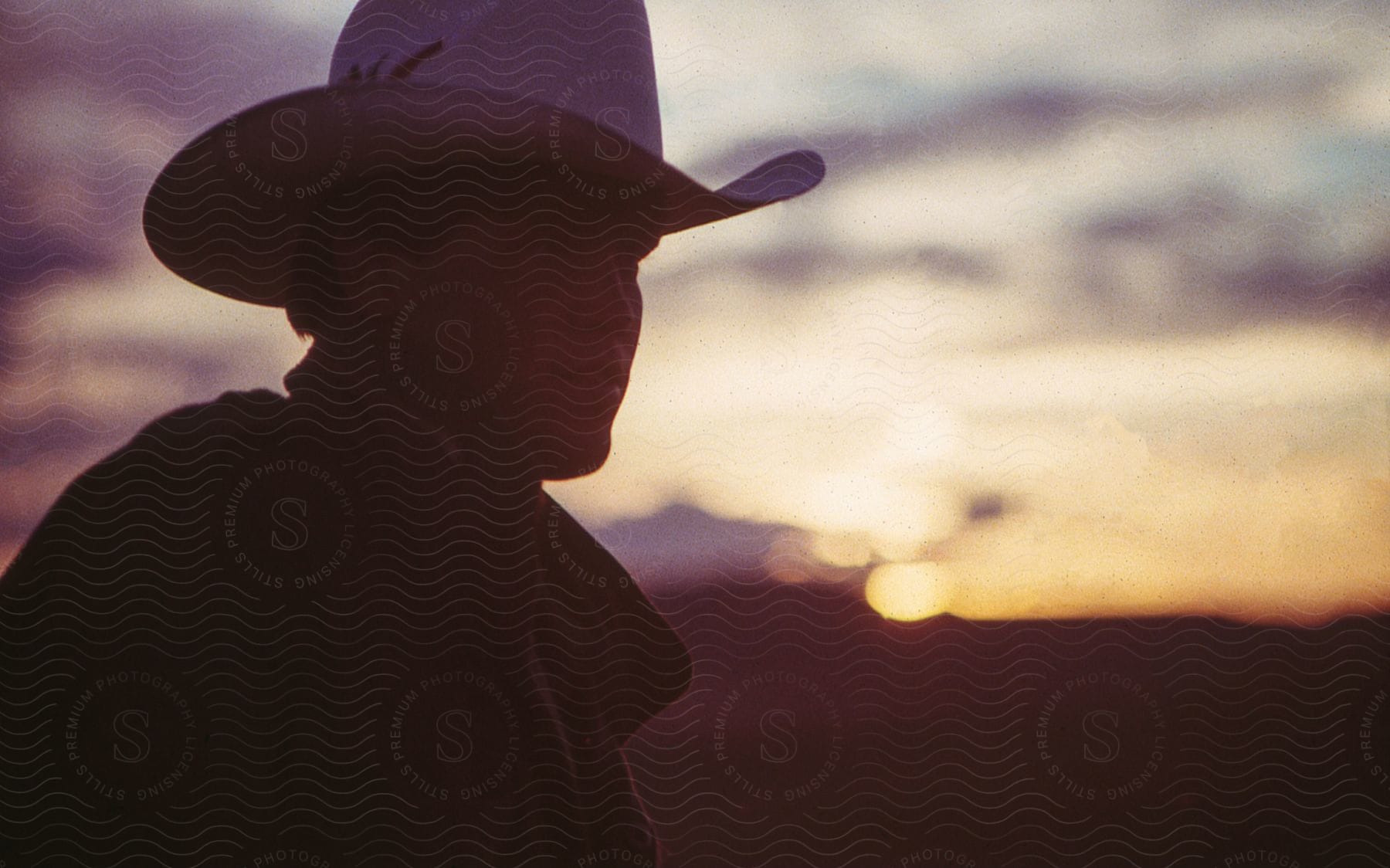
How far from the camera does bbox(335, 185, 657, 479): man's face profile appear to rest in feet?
4.11

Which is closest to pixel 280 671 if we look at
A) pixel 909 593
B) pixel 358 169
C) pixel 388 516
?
pixel 388 516

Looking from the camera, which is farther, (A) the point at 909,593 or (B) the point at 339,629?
(A) the point at 909,593

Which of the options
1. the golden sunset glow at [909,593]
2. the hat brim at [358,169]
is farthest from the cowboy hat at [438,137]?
the golden sunset glow at [909,593]

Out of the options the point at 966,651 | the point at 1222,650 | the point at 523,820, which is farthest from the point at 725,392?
the point at 1222,650

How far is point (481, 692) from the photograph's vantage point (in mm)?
1200

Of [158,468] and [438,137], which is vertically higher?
[438,137]

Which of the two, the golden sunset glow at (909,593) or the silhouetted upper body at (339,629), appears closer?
the silhouetted upper body at (339,629)

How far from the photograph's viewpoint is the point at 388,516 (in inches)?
47.9

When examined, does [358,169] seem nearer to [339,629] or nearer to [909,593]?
[339,629]

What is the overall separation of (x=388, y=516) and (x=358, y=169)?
0.47 metres

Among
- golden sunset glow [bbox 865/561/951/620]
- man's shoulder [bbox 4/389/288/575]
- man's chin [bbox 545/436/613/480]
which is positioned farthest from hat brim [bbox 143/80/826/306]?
golden sunset glow [bbox 865/561/951/620]

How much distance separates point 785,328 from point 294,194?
0.70 m

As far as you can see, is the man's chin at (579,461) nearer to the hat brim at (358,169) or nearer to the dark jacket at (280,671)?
the dark jacket at (280,671)

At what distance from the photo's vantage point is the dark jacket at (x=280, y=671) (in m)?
1.17
